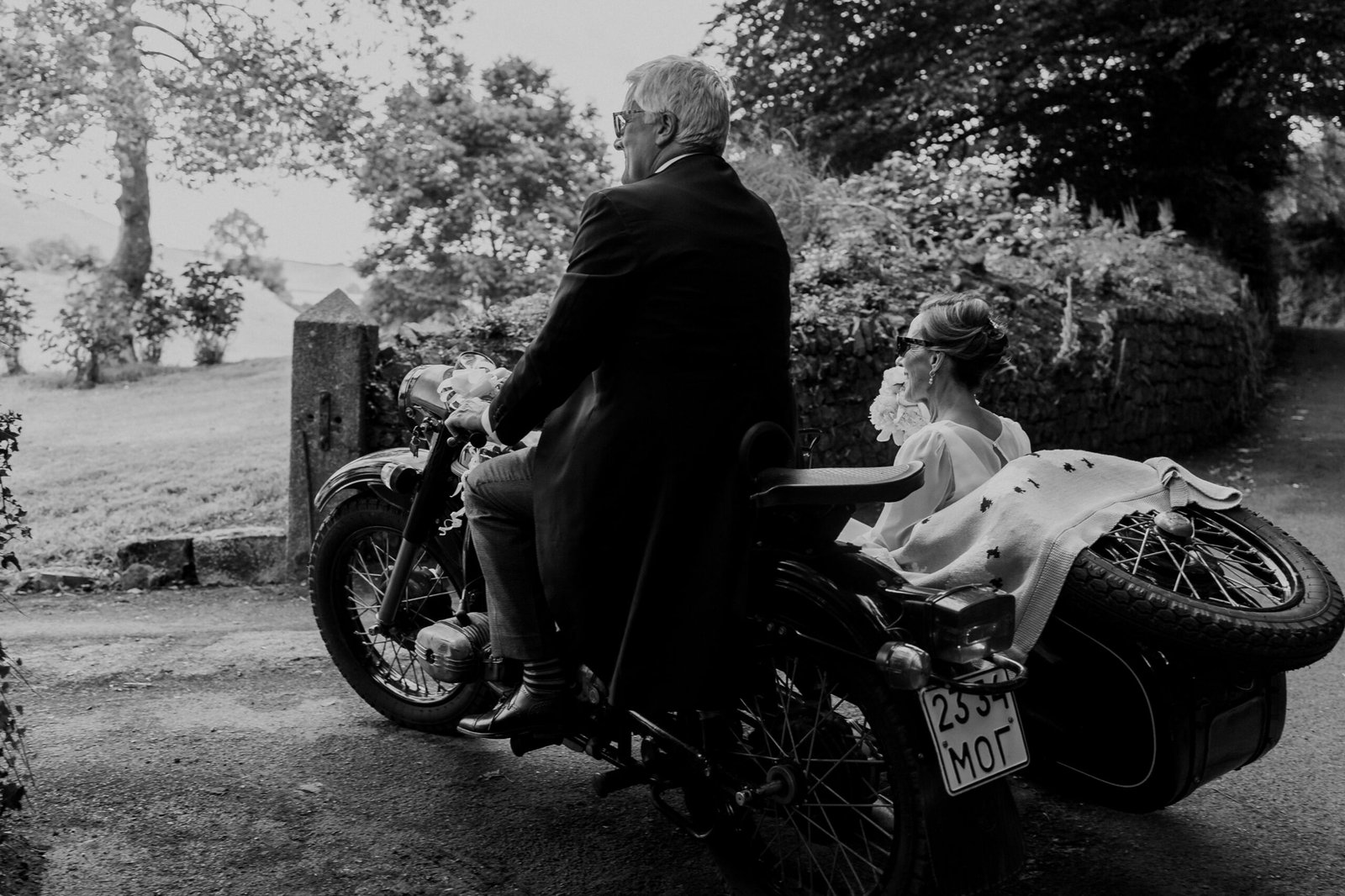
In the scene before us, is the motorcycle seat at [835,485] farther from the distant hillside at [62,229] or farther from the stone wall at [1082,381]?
the distant hillside at [62,229]

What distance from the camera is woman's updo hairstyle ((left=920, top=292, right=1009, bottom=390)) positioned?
Answer: 12.1 feet

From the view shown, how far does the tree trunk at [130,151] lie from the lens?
16.9 meters

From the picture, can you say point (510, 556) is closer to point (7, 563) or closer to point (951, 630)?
point (951, 630)

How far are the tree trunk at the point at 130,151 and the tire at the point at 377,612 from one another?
15.0m

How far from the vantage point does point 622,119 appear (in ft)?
9.73

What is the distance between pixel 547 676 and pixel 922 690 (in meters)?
1.08

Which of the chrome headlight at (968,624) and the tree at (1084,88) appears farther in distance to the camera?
the tree at (1084,88)

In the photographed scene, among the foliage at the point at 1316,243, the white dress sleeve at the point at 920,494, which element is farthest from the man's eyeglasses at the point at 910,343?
the foliage at the point at 1316,243

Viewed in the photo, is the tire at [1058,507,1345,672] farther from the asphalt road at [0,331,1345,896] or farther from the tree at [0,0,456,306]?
the tree at [0,0,456,306]

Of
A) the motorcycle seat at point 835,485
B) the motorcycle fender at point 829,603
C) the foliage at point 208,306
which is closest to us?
the motorcycle seat at point 835,485

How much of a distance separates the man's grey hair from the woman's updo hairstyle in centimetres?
113

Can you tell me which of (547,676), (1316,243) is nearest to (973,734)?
(547,676)

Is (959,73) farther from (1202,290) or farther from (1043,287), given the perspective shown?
(1043,287)

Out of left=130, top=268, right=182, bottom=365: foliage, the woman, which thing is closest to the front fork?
the woman
